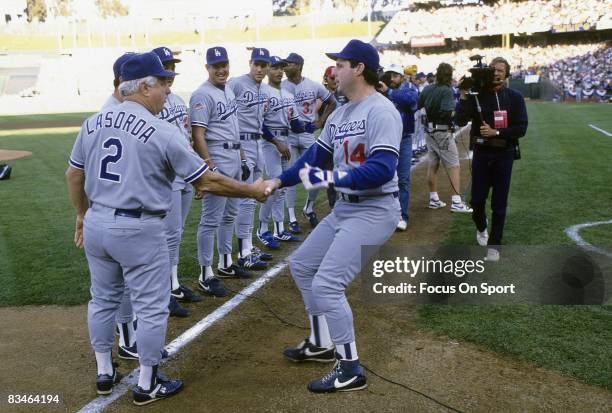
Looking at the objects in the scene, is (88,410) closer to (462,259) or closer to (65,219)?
(462,259)

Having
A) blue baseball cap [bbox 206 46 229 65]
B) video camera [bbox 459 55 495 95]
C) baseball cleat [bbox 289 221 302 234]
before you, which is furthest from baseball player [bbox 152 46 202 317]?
video camera [bbox 459 55 495 95]

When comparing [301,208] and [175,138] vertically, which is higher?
[175,138]

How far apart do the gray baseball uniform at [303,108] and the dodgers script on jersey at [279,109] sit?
504mm

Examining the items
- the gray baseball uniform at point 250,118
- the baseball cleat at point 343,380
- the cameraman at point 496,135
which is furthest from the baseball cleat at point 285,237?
the baseball cleat at point 343,380

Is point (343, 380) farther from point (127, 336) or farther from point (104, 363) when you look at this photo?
point (127, 336)

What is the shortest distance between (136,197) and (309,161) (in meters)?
1.43

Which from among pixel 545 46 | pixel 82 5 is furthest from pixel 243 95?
pixel 82 5

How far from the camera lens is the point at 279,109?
816 centimetres

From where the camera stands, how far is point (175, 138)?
3.86m

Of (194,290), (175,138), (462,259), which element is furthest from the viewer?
(462,259)

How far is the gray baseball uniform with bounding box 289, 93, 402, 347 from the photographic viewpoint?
407 cm

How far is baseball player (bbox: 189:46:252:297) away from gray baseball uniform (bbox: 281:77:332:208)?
2351mm

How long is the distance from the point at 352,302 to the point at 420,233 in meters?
2.78

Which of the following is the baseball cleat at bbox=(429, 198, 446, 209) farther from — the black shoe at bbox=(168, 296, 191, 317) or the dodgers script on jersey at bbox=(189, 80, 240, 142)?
the black shoe at bbox=(168, 296, 191, 317)
